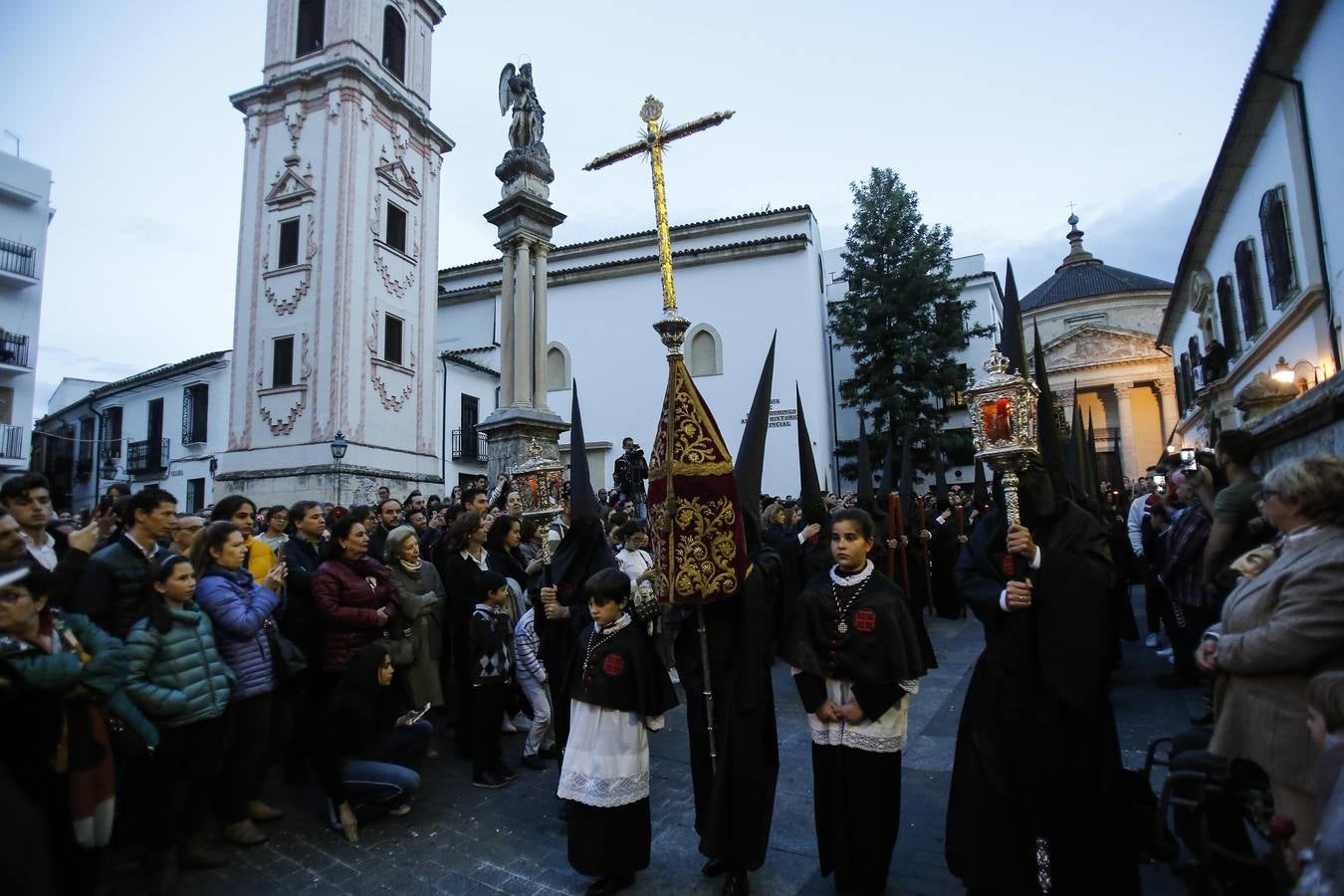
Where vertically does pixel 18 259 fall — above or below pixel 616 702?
above

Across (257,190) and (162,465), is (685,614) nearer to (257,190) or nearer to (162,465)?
(257,190)

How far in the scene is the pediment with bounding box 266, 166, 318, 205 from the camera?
18391 millimetres

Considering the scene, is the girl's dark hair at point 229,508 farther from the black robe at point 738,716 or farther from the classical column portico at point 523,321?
the classical column portico at point 523,321

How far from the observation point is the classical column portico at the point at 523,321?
13312mm

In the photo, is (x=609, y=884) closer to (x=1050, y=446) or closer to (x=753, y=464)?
(x=753, y=464)

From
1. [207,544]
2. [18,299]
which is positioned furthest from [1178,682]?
[18,299]

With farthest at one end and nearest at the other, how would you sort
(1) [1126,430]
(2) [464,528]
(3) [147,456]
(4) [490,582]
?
(1) [1126,430] < (3) [147,456] < (2) [464,528] < (4) [490,582]

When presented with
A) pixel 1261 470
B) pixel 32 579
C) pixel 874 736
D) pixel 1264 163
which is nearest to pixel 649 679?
pixel 874 736

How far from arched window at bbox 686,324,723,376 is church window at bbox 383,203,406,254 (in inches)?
392

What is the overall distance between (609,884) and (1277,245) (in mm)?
16968

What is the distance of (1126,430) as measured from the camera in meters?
36.0

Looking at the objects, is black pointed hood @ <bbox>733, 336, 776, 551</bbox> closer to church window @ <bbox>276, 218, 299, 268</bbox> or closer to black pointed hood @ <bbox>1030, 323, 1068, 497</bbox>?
black pointed hood @ <bbox>1030, 323, 1068, 497</bbox>

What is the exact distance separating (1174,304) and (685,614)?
28.8 m

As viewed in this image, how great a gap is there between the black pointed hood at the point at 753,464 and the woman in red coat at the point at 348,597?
249 cm
